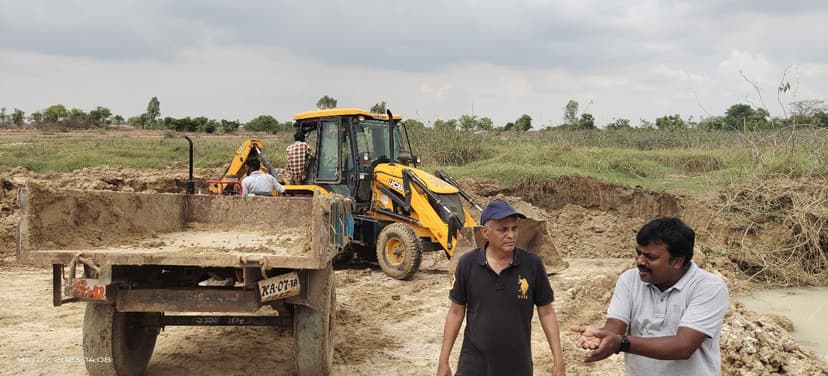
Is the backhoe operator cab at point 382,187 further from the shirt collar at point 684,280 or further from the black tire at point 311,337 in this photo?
the shirt collar at point 684,280

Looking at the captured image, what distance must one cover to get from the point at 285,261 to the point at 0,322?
15.3ft

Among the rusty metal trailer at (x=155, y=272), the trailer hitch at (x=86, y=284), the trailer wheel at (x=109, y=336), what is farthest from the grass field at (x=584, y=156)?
the trailer hitch at (x=86, y=284)

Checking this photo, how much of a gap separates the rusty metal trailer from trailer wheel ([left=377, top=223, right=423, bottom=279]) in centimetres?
346

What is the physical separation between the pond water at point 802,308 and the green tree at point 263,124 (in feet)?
135

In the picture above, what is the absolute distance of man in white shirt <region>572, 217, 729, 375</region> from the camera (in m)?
2.77

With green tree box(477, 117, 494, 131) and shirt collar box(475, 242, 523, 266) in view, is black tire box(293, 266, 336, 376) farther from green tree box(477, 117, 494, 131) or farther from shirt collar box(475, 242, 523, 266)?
green tree box(477, 117, 494, 131)

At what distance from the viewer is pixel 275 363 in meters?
5.80

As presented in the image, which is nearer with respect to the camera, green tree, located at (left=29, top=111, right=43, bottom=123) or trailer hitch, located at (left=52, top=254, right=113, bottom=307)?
trailer hitch, located at (left=52, top=254, right=113, bottom=307)

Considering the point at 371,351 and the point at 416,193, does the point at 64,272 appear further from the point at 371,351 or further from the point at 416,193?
the point at 416,193

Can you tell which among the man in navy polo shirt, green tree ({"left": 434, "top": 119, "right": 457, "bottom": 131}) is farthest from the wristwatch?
green tree ({"left": 434, "top": 119, "right": 457, "bottom": 131})

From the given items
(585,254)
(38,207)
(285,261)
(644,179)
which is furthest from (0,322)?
(644,179)

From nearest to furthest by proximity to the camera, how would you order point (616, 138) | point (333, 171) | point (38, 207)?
point (38, 207), point (333, 171), point (616, 138)

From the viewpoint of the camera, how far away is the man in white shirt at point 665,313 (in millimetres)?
2770

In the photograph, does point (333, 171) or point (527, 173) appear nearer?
point (333, 171)
